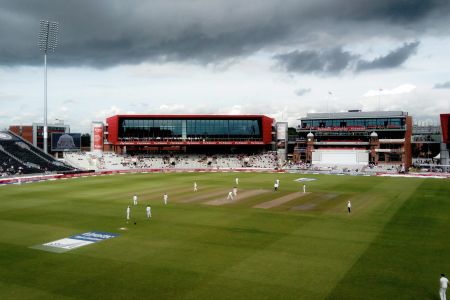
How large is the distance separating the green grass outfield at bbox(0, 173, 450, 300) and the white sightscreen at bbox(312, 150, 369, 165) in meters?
55.1

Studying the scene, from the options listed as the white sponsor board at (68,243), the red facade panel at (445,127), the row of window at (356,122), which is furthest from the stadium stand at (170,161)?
the white sponsor board at (68,243)

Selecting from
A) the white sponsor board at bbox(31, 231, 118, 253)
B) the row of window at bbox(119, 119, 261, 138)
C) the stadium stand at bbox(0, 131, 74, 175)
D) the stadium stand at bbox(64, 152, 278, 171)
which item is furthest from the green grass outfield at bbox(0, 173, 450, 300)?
the row of window at bbox(119, 119, 261, 138)

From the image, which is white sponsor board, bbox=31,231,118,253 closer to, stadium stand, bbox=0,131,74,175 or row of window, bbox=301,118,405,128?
stadium stand, bbox=0,131,74,175

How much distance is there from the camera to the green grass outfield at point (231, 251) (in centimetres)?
1717

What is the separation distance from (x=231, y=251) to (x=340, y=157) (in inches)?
3130

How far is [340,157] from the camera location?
97.1 metres

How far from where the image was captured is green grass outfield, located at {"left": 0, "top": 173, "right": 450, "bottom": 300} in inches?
676

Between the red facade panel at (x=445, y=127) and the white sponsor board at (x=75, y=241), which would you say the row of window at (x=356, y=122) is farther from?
the white sponsor board at (x=75, y=241)

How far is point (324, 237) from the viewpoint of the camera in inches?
1025

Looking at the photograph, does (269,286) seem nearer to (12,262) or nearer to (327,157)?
(12,262)

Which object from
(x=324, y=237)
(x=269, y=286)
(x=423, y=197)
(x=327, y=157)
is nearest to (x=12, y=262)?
(x=269, y=286)

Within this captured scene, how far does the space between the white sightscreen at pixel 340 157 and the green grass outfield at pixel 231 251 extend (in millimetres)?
55135

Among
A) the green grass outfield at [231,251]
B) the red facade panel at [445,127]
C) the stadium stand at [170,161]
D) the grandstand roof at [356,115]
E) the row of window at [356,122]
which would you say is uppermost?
the grandstand roof at [356,115]

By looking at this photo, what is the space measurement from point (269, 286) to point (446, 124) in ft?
270
